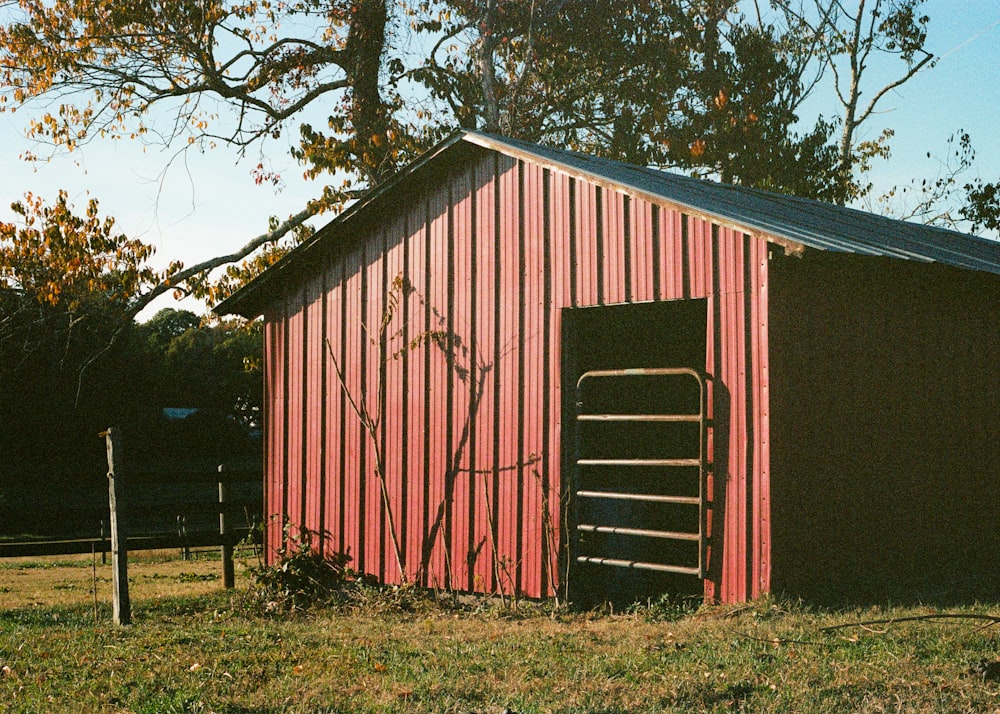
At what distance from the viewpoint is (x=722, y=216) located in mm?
9359

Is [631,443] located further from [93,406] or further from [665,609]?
[93,406]

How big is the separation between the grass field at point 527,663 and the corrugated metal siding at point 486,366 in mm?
891

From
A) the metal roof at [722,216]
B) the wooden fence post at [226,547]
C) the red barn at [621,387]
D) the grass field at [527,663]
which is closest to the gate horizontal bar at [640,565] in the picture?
the red barn at [621,387]

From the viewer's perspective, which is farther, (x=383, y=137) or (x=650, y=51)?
(x=650, y=51)

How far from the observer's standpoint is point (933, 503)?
1108cm

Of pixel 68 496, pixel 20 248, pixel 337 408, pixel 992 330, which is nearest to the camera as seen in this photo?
pixel 992 330

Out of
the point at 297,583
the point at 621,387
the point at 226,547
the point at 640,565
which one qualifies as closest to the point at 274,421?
the point at 226,547

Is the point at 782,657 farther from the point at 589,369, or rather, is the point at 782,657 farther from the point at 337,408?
the point at 337,408

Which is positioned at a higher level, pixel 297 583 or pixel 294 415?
pixel 294 415

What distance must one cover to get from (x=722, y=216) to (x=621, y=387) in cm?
404

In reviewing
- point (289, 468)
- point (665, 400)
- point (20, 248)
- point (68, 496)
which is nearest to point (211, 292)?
point (20, 248)

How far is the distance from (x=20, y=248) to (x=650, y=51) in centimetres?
1632

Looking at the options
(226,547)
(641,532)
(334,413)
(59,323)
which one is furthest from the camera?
(59,323)

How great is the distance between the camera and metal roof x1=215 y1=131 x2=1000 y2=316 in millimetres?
9469
